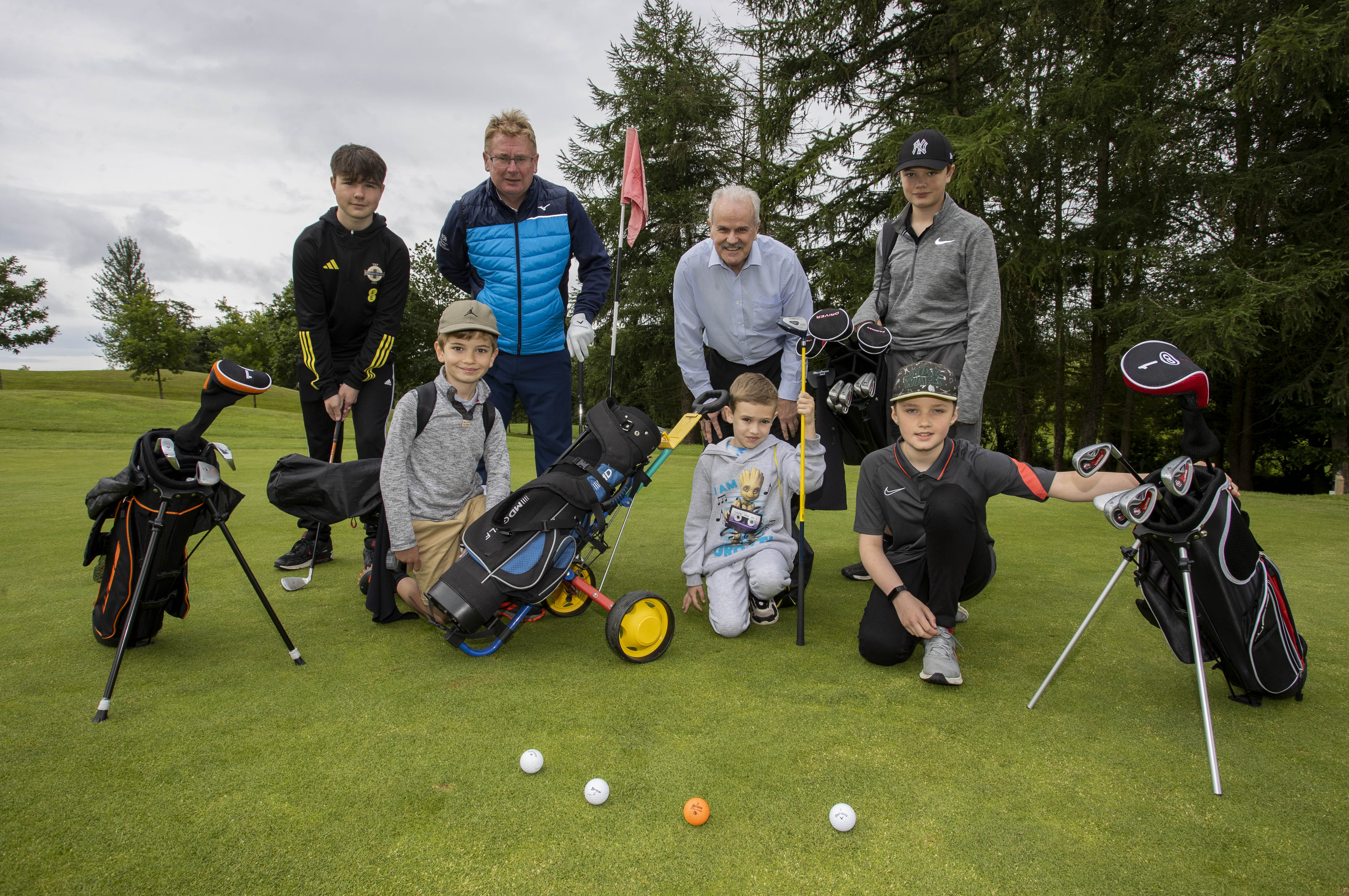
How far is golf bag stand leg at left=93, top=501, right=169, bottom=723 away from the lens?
2.30 meters

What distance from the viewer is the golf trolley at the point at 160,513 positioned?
265 cm

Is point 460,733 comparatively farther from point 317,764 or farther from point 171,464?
point 171,464

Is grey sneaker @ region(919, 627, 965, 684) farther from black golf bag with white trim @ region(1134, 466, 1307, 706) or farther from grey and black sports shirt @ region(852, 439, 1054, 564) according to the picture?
black golf bag with white trim @ region(1134, 466, 1307, 706)

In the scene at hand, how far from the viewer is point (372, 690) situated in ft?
8.47

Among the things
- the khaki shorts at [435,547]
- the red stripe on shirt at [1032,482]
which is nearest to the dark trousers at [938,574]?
the red stripe on shirt at [1032,482]

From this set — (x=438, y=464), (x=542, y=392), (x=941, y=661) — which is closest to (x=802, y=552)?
(x=941, y=661)

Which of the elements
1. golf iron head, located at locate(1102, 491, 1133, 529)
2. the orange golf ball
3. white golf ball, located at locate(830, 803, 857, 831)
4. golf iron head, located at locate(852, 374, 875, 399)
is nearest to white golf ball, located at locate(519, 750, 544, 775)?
the orange golf ball

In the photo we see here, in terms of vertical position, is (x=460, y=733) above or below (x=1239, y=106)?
below

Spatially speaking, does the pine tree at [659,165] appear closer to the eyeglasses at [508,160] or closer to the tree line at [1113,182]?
the tree line at [1113,182]

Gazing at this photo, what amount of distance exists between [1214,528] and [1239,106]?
14.7 meters

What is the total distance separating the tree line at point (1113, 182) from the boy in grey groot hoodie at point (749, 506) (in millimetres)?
10986

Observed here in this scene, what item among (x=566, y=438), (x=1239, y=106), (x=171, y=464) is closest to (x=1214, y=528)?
(x=566, y=438)

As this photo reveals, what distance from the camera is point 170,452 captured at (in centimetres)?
263

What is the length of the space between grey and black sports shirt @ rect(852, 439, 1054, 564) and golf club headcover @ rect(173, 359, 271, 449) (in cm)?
234
